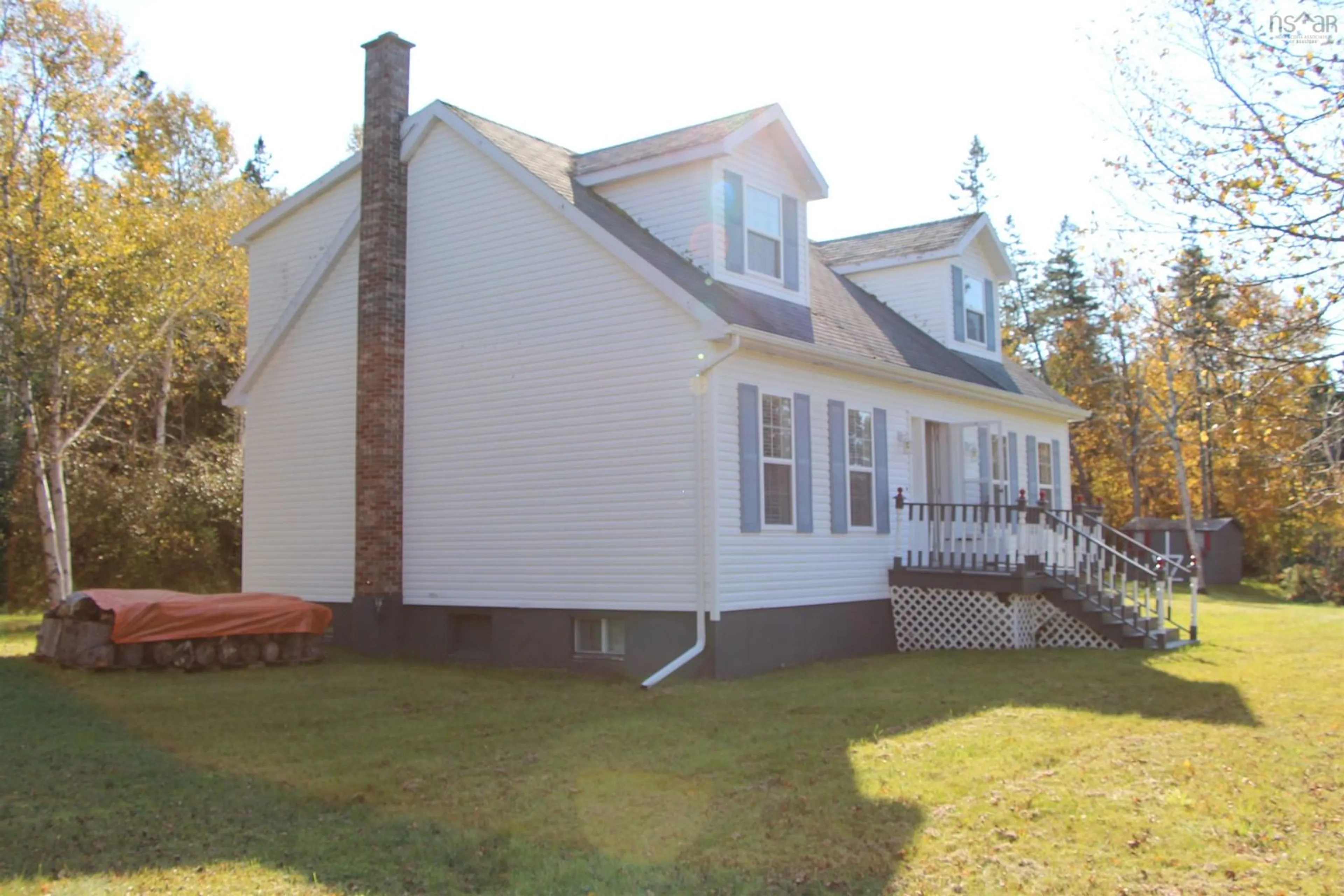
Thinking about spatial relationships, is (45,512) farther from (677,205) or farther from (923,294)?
(923,294)

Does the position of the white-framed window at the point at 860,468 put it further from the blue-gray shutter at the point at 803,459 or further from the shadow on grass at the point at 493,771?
the shadow on grass at the point at 493,771

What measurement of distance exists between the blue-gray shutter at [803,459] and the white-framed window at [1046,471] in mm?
7746

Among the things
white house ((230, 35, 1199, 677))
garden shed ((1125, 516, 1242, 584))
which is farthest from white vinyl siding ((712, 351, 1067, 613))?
garden shed ((1125, 516, 1242, 584))

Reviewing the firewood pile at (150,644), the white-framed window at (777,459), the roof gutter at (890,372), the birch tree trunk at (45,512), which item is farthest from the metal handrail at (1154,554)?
the birch tree trunk at (45,512)

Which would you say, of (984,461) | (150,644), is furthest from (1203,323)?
(150,644)

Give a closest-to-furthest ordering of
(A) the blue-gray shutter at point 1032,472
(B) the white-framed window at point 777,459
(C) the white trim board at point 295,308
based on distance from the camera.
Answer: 1. (B) the white-framed window at point 777,459
2. (C) the white trim board at point 295,308
3. (A) the blue-gray shutter at point 1032,472

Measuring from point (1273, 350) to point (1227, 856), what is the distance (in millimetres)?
4625

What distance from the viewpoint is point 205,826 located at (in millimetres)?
7168

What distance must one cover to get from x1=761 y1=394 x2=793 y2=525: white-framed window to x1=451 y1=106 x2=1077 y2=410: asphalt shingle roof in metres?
0.88

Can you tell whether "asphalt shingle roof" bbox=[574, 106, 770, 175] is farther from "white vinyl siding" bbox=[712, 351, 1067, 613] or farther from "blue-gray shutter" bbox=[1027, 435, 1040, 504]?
"blue-gray shutter" bbox=[1027, 435, 1040, 504]

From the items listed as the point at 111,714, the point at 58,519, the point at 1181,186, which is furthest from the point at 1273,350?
the point at 58,519

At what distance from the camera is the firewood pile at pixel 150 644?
13.0 metres

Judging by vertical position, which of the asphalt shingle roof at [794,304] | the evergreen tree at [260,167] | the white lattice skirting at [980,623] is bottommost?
the white lattice skirting at [980,623]

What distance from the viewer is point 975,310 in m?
21.1
